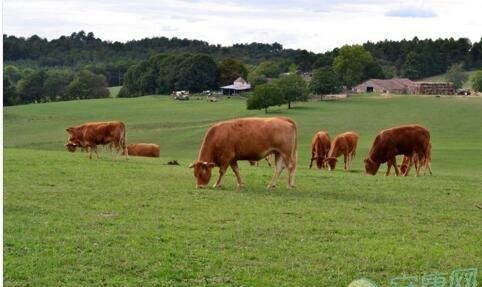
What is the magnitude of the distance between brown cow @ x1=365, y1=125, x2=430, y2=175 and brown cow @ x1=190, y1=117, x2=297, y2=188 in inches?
312

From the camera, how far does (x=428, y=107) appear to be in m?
81.6

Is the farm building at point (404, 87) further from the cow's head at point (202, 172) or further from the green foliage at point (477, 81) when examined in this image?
the cow's head at point (202, 172)

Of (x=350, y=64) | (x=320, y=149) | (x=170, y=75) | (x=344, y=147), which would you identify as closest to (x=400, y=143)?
(x=344, y=147)

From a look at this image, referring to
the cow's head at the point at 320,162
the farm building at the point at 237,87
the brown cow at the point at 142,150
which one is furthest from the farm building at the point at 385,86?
the cow's head at the point at 320,162

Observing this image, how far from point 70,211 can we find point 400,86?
100640 millimetres

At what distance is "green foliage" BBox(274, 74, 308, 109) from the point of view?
79188mm

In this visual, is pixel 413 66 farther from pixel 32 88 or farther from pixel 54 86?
pixel 32 88

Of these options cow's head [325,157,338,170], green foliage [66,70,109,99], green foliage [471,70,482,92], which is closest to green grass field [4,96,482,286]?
cow's head [325,157,338,170]

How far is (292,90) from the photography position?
81.4 m

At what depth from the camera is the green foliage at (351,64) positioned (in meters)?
111

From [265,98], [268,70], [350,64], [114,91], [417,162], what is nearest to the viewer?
[417,162]

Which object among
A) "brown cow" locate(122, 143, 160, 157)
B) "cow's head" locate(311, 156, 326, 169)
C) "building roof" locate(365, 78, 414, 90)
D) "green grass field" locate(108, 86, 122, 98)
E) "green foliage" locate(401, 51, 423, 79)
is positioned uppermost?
"green foliage" locate(401, 51, 423, 79)

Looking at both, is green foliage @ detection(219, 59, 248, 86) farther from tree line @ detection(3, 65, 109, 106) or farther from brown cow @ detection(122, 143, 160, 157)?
brown cow @ detection(122, 143, 160, 157)

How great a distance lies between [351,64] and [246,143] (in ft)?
326
